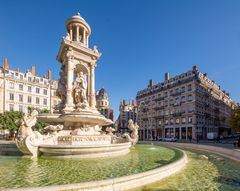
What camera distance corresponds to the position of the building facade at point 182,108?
2127 inches

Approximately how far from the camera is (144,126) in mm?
71438

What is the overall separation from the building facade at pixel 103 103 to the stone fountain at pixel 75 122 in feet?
295

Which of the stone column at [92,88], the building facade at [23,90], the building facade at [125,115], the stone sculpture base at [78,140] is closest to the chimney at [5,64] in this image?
the building facade at [23,90]

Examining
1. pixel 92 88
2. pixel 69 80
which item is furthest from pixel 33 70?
pixel 69 80

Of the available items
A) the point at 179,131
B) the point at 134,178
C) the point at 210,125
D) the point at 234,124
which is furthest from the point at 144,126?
the point at 134,178

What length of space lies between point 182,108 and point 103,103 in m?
61.1

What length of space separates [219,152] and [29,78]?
59410mm

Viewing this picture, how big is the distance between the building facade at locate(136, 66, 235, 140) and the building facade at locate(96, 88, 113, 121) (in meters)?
→ 38.9

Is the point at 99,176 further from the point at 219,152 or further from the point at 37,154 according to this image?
the point at 219,152

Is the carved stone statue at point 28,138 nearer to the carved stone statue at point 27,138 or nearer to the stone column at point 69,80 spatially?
the carved stone statue at point 27,138

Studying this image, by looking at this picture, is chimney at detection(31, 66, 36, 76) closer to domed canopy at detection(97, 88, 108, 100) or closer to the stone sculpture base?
domed canopy at detection(97, 88, 108, 100)

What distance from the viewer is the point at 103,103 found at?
109 metres

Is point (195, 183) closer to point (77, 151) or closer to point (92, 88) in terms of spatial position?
point (77, 151)

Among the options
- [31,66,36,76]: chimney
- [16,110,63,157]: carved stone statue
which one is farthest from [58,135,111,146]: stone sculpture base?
[31,66,36,76]: chimney
